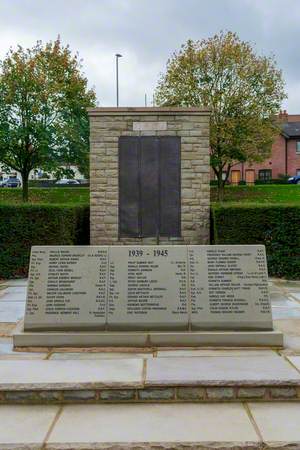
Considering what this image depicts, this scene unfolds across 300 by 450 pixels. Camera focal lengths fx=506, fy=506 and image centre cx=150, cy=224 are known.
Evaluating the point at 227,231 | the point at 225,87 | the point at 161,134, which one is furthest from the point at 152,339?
the point at 225,87

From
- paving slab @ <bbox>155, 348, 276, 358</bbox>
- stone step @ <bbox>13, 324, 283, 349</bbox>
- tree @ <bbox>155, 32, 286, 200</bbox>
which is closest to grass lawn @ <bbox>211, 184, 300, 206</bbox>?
tree @ <bbox>155, 32, 286, 200</bbox>

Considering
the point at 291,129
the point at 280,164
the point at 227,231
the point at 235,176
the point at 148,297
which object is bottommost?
the point at 148,297

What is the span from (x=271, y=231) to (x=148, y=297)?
5313mm

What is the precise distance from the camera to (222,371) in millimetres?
4387

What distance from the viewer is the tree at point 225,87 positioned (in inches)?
959

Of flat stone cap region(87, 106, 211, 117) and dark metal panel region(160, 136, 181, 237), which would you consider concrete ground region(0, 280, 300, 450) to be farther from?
flat stone cap region(87, 106, 211, 117)

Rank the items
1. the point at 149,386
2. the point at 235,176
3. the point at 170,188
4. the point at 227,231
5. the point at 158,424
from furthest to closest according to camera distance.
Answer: the point at 235,176 < the point at 170,188 < the point at 227,231 < the point at 149,386 < the point at 158,424

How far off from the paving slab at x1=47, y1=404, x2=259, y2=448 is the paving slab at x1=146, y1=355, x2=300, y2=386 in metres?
Result: 0.20

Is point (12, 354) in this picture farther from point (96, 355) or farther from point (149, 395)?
point (149, 395)

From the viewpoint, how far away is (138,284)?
5.50m

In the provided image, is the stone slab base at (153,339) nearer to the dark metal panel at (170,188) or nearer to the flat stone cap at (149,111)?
the dark metal panel at (170,188)

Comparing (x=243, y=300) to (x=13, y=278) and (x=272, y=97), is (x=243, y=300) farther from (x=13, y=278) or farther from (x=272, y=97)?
(x=272, y=97)

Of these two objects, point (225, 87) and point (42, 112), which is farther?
point (225, 87)

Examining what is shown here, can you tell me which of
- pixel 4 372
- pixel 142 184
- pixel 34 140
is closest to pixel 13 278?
pixel 142 184
